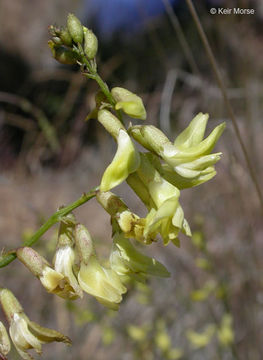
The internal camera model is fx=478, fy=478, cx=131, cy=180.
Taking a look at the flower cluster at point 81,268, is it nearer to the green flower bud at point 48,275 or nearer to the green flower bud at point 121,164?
the green flower bud at point 48,275

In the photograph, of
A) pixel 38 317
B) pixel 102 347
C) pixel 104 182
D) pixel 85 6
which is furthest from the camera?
pixel 85 6

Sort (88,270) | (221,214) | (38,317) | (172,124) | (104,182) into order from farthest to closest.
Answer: (172,124)
(221,214)
(38,317)
(88,270)
(104,182)

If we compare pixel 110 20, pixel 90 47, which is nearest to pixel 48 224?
pixel 90 47

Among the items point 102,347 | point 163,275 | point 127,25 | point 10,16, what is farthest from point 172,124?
point 163,275

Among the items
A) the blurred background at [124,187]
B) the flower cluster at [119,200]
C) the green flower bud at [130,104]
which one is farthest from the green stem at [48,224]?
the blurred background at [124,187]

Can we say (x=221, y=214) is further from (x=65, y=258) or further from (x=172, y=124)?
(x=65, y=258)

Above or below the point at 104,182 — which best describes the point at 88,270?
below

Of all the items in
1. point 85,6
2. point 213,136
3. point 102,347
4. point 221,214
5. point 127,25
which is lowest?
point 221,214
